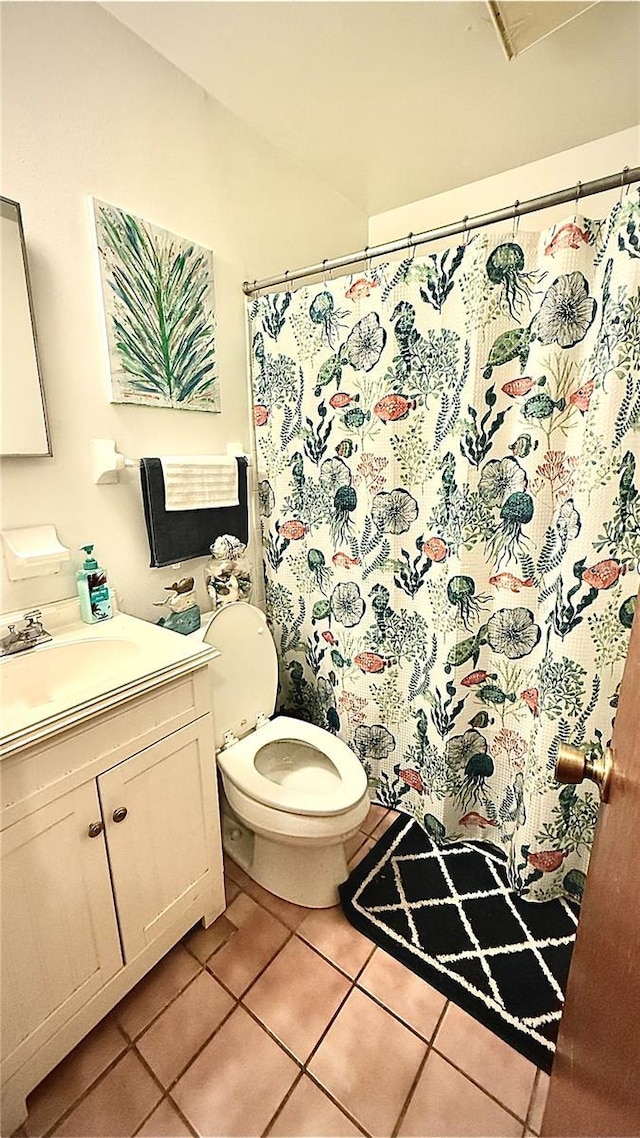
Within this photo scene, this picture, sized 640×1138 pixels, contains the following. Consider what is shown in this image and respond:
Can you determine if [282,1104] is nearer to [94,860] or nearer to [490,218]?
[94,860]

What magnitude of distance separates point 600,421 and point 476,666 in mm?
750

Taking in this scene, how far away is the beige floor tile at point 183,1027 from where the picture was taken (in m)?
1.06

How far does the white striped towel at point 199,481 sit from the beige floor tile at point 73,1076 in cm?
131

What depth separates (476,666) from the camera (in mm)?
1444

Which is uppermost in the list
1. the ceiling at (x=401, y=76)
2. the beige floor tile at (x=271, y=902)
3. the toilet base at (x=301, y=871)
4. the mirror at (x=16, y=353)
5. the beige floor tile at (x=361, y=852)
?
the ceiling at (x=401, y=76)

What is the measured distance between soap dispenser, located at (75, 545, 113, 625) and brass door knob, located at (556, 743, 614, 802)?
1142 mm

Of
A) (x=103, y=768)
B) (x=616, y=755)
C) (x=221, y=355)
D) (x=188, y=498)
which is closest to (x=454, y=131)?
(x=221, y=355)

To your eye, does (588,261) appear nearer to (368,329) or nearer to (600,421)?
(600,421)

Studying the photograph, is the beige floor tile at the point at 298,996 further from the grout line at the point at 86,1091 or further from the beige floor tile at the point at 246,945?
the grout line at the point at 86,1091

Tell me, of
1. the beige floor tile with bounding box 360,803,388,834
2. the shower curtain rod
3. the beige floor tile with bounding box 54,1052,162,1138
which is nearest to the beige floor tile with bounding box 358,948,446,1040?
the beige floor tile with bounding box 360,803,388,834

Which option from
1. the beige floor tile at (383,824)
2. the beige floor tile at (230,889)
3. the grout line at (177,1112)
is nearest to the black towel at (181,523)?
the beige floor tile at (230,889)

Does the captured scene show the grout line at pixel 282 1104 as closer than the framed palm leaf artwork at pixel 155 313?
Yes

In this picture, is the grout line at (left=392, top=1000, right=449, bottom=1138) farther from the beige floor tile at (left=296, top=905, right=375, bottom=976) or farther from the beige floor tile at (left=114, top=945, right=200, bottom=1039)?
the beige floor tile at (left=114, top=945, right=200, bottom=1039)

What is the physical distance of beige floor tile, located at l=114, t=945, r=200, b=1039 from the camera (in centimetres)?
113
